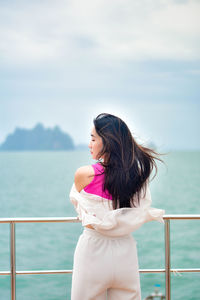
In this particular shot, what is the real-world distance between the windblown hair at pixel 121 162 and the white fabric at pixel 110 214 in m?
0.04

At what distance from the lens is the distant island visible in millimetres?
36562

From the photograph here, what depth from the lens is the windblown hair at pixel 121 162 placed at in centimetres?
159

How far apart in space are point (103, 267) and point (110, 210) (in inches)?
8.8

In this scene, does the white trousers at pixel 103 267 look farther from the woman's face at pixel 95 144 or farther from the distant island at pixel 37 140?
the distant island at pixel 37 140

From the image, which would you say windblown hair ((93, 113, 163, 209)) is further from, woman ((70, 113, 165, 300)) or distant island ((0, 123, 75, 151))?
distant island ((0, 123, 75, 151))

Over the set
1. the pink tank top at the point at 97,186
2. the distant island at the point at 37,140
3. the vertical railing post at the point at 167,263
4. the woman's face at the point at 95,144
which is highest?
the distant island at the point at 37,140

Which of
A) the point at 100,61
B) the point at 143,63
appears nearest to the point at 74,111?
the point at 100,61

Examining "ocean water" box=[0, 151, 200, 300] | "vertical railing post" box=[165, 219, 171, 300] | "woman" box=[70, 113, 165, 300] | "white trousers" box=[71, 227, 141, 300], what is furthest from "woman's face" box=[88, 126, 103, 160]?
"ocean water" box=[0, 151, 200, 300]

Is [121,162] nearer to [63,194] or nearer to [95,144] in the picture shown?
[95,144]

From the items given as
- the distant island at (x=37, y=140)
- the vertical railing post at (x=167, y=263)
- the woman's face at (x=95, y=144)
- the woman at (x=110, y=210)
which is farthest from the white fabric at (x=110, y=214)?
the distant island at (x=37, y=140)

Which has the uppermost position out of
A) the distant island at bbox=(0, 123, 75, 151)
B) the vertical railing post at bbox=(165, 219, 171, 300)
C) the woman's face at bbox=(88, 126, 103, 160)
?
the distant island at bbox=(0, 123, 75, 151)

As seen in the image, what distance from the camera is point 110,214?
5.15 ft

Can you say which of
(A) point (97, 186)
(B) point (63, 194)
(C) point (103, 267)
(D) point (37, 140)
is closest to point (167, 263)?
(C) point (103, 267)

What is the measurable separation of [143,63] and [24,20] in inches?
443
